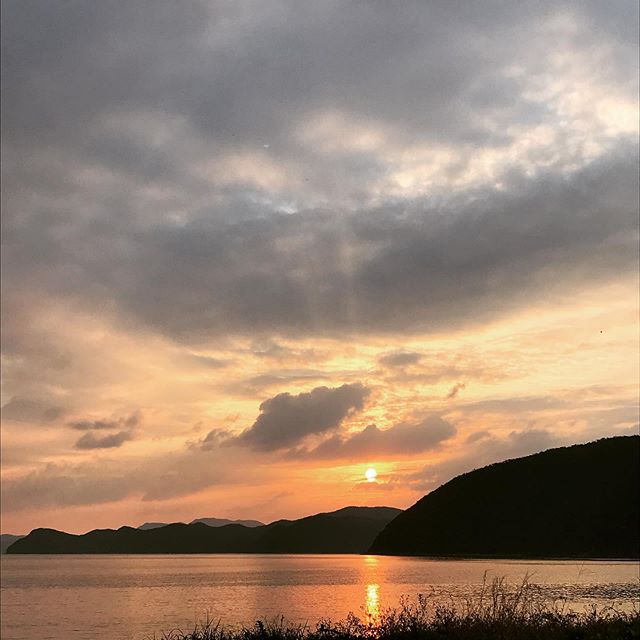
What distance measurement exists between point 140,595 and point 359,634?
10804cm

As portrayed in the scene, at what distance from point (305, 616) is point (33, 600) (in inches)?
2753

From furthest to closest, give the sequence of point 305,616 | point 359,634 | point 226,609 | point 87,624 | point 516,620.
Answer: point 226,609, point 87,624, point 305,616, point 359,634, point 516,620

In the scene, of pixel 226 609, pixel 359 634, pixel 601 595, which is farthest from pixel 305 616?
pixel 359 634

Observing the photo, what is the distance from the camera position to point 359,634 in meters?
29.2

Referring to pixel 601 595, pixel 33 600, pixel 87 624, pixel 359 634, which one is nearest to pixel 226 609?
pixel 87 624

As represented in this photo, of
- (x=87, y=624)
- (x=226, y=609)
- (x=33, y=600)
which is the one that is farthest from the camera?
(x=33, y=600)

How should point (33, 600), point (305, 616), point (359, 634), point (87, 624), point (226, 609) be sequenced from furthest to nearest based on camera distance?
1. point (33, 600)
2. point (226, 609)
3. point (87, 624)
4. point (305, 616)
5. point (359, 634)

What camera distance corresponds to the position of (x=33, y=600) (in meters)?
125

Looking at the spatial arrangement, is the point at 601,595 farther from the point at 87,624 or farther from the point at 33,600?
the point at 33,600

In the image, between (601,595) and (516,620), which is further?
(601,595)

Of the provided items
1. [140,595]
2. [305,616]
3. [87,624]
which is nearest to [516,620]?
[305,616]

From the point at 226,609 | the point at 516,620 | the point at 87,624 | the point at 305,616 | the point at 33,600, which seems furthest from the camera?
the point at 33,600

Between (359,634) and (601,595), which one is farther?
(601,595)

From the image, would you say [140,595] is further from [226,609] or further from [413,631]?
[413,631]
